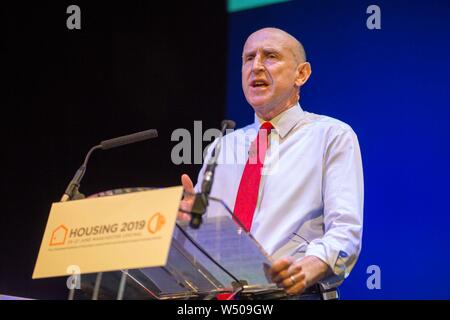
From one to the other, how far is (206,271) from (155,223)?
13.9 inches

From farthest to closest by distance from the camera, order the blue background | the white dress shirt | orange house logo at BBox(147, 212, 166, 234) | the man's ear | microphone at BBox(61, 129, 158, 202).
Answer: the blue background, the man's ear, the white dress shirt, microphone at BBox(61, 129, 158, 202), orange house logo at BBox(147, 212, 166, 234)

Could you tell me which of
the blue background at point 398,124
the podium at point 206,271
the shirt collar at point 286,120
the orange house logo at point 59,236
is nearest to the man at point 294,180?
the shirt collar at point 286,120

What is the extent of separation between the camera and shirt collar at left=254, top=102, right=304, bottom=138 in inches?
103

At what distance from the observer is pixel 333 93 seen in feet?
10.8

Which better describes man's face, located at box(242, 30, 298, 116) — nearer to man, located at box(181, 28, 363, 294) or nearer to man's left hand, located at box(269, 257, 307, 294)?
man, located at box(181, 28, 363, 294)

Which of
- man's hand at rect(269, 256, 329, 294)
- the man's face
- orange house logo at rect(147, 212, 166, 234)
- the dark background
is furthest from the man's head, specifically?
orange house logo at rect(147, 212, 166, 234)

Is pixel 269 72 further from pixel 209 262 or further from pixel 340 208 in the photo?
pixel 209 262

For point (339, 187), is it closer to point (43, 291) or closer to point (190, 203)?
point (190, 203)

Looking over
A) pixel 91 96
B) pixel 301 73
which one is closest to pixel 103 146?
pixel 301 73

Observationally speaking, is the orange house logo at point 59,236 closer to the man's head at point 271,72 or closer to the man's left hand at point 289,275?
the man's left hand at point 289,275

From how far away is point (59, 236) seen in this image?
1.72m

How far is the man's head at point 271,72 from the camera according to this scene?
8.67 ft

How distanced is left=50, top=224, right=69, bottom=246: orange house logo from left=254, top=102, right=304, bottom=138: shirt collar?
1107mm

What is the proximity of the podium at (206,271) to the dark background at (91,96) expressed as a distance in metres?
1.87
